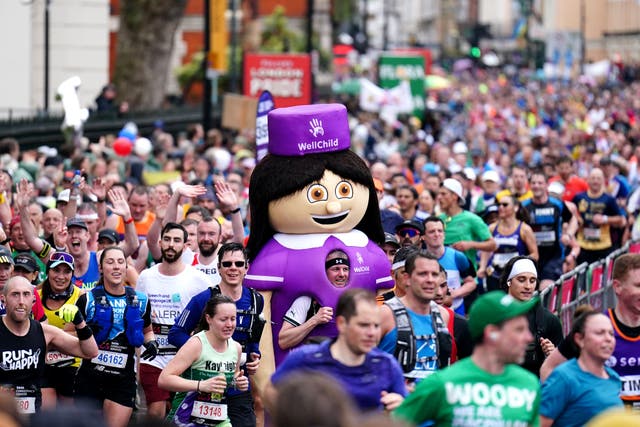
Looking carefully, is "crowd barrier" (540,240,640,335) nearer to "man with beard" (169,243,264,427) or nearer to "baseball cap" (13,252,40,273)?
"man with beard" (169,243,264,427)

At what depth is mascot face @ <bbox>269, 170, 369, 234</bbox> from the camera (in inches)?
432

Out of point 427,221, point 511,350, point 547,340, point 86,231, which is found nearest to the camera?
point 511,350

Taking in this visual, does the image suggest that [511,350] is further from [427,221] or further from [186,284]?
[427,221]

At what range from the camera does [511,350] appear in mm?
Result: 7379

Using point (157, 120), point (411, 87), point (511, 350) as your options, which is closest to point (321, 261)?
point (511, 350)

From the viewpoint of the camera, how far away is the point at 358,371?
26.0ft

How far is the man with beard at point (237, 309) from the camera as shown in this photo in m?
10.8

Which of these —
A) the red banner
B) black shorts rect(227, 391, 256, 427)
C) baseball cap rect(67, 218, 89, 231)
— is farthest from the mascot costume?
the red banner

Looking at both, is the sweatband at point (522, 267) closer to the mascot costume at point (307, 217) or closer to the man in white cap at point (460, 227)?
the mascot costume at point (307, 217)

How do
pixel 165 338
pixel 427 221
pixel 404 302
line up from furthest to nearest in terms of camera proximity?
pixel 427 221 → pixel 165 338 → pixel 404 302

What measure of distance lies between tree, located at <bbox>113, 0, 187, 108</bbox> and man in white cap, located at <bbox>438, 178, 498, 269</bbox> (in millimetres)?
19624

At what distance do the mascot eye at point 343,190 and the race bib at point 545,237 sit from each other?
5.56 metres

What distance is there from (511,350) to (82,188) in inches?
293

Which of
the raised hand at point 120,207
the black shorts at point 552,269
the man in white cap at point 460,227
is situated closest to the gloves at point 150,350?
the raised hand at point 120,207
